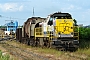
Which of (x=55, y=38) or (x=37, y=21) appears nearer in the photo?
(x=55, y=38)

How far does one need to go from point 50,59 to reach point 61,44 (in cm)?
582

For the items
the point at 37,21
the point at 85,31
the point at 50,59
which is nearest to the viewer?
the point at 50,59

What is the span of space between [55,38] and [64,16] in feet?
7.30

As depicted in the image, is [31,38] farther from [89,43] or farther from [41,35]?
[89,43]

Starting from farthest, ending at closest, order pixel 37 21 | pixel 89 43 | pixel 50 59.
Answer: pixel 37 21 → pixel 89 43 → pixel 50 59

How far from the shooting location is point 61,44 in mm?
23000

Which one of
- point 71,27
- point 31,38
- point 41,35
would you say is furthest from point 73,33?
point 31,38

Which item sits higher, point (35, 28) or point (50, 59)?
point (35, 28)

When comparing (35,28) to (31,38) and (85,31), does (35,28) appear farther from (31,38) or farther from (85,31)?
(85,31)

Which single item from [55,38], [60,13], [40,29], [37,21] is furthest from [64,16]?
[37,21]

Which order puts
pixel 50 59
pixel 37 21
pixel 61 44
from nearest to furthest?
pixel 50 59 < pixel 61 44 < pixel 37 21

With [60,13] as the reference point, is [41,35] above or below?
below

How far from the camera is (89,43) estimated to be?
2641 cm

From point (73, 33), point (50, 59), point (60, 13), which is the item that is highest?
point (60, 13)
